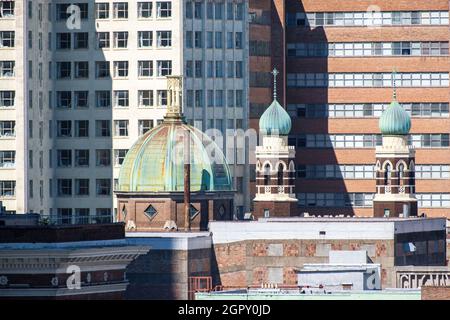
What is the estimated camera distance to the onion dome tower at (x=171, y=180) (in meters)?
174

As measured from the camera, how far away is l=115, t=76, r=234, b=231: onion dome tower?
174m

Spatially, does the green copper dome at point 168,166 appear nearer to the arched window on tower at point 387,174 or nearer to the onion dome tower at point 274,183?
the onion dome tower at point 274,183

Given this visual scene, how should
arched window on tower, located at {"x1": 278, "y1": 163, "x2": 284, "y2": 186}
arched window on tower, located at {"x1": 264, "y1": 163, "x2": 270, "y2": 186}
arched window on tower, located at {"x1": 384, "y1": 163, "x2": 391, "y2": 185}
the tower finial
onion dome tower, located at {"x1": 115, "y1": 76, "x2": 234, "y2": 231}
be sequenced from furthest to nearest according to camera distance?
arched window on tower, located at {"x1": 384, "y1": 163, "x2": 391, "y2": 185}, arched window on tower, located at {"x1": 278, "y1": 163, "x2": 284, "y2": 186}, arched window on tower, located at {"x1": 264, "y1": 163, "x2": 270, "y2": 186}, the tower finial, onion dome tower, located at {"x1": 115, "y1": 76, "x2": 234, "y2": 231}

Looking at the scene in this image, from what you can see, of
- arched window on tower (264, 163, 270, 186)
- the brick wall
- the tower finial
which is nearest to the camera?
the brick wall

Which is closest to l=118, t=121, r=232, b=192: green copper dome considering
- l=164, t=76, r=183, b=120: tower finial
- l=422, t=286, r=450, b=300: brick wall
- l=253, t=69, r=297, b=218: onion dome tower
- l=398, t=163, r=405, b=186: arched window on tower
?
l=164, t=76, r=183, b=120: tower finial

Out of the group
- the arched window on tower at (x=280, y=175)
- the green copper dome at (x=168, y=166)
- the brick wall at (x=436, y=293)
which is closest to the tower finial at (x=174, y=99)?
the green copper dome at (x=168, y=166)

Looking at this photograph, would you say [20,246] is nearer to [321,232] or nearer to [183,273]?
[183,273]

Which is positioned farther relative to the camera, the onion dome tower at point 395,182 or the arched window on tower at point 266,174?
the onion dome tower at point 395,182

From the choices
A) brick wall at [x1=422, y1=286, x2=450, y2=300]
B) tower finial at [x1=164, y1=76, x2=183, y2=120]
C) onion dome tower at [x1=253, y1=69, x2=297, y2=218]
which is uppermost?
tower finial at [x1=164, y1=76, x2=183, y2=120]

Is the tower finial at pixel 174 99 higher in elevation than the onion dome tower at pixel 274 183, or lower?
higher

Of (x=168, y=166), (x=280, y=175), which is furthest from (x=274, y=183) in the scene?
(x=168, y=166)

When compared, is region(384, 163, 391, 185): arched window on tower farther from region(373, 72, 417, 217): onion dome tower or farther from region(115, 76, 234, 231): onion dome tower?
region(115, 76, 234, 231): onion dome tower

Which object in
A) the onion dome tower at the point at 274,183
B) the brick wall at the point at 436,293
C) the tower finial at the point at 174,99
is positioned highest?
the tower finial at the point at 174,99
